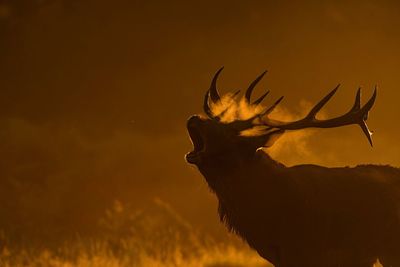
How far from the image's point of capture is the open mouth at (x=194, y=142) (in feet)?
32.6

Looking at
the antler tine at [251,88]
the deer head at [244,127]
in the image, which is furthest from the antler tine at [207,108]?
the antler tine at [251,88]

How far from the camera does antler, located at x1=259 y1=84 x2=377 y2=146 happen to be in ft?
34.2

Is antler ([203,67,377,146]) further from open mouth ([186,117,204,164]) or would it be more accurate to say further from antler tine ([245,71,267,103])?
open mouth ([186,117,204,164])

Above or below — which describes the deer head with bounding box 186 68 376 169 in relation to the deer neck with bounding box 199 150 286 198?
above

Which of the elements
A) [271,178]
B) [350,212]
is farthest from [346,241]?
[271,178]

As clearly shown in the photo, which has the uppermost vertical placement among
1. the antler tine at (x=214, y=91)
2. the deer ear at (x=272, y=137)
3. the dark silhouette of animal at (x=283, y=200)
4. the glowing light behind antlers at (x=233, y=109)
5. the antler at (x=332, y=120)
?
the antler tine at (x=214, y=91)

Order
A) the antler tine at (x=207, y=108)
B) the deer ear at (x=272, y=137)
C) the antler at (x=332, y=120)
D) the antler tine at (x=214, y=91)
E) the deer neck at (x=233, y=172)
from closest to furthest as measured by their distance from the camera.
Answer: the deer neck at (x=233, y=172) < the deer ear at (x=272, y=137) < the antler at (x=332, y=120) < the antler tine at (x=207, y=108) < the antler tine at (x=214, y=91)

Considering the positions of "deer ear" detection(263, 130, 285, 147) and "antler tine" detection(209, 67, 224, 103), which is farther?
"antler tine" detection(209, 67, 224, 103)

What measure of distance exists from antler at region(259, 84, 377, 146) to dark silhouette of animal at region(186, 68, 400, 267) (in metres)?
0.01

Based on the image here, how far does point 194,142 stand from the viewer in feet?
33.4

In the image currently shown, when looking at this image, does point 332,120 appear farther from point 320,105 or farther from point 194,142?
point 194,142

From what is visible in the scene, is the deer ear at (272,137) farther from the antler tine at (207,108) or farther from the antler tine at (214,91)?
the antler tine at (214,91)

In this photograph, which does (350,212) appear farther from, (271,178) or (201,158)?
(201,158)

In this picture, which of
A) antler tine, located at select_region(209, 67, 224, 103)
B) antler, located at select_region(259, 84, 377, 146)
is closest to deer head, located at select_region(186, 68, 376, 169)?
antler, located at select_region(259, 84, 377, 146)
